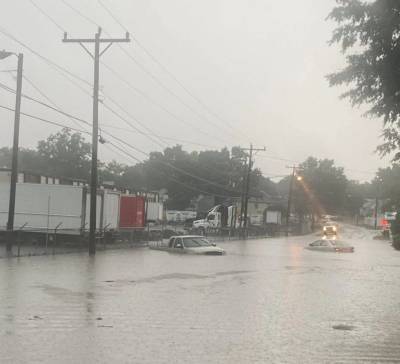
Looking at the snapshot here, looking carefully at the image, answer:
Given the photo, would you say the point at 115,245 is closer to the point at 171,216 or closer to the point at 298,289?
the point at 298,289

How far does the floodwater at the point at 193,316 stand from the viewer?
835 centimetres

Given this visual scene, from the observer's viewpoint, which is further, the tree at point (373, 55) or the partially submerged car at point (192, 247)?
the partially submerged car at point (192, 247)

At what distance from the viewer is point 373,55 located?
8922 mm

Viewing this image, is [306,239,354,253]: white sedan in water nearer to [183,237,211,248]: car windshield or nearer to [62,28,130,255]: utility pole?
[183,237,211,248]: car windshield

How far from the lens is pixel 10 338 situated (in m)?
8.94

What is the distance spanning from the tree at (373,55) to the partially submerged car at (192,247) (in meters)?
22.1

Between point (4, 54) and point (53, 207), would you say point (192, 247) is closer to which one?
point (53, 207)

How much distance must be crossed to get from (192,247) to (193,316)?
66.9 ft

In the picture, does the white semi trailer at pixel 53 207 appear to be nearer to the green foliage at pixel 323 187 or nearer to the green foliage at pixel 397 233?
the green foliage at pixel 397 233

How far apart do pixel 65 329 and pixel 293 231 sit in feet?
273

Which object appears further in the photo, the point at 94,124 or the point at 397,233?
the point at 397,233

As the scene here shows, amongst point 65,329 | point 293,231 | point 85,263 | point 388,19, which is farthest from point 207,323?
point 293,231

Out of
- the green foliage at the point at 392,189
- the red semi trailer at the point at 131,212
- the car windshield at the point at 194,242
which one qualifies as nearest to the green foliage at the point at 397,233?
→ the green foliage at the point at 392,189

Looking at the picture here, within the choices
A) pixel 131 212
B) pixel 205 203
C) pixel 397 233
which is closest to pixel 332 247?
pixel 131 212
